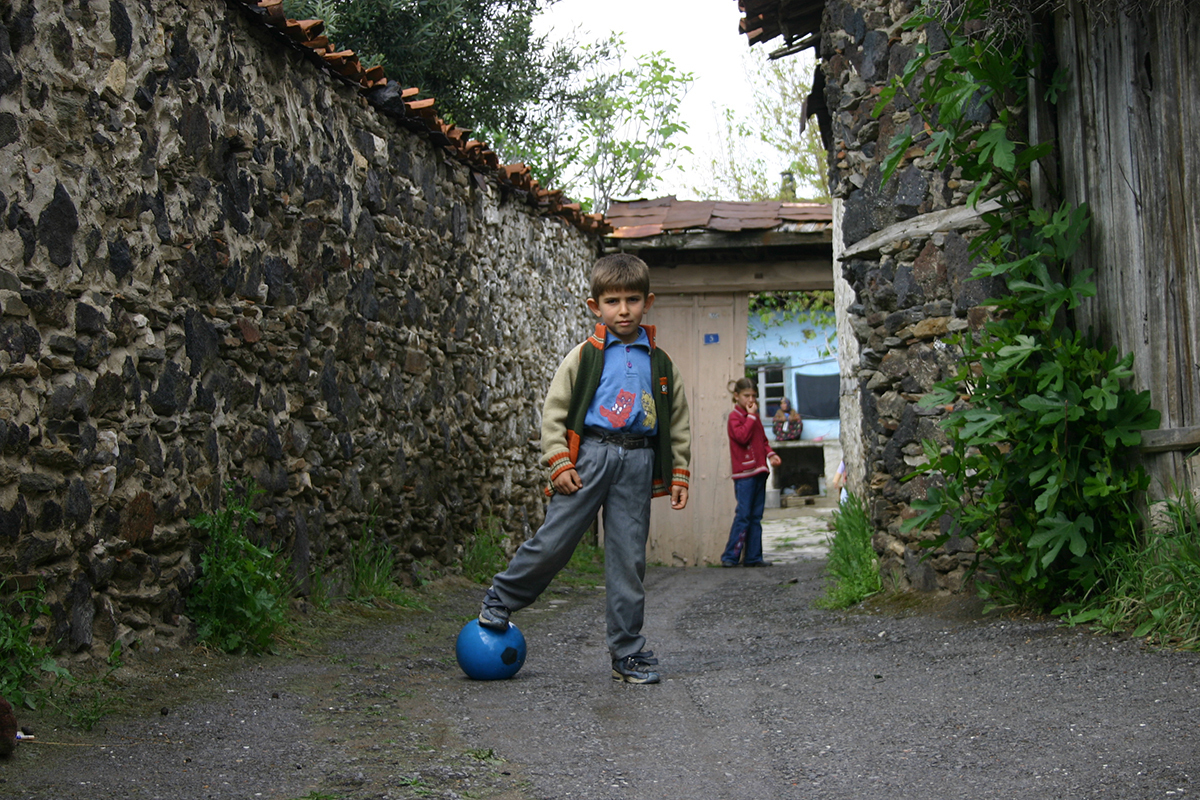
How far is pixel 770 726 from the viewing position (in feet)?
10.3

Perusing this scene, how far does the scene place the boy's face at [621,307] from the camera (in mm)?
4090

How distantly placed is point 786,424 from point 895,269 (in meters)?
17.9

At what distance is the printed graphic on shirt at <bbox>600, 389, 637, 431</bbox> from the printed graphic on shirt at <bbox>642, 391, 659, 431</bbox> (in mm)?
60

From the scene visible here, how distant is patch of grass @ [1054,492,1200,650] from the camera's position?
356 centimetres

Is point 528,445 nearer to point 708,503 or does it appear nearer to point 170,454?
point 708,503

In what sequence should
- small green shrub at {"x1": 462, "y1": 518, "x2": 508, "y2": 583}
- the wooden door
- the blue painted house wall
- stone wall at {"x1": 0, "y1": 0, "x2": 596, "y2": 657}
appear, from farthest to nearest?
the blue painted house wall < the wooden door < small green shrub at {"x1": 462, "y1": 518, "x2": 508, "y2": 583} < stone wall at {"x1": 0, "y1": 0, "x2": 596, "y2": 657}

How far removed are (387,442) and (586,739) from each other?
10.2 feet

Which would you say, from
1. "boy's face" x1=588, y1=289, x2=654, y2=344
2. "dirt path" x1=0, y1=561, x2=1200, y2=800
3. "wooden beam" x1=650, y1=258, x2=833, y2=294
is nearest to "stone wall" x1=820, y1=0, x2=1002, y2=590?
"dirt path" x1=0, y1=561, x2=1200, y2=800

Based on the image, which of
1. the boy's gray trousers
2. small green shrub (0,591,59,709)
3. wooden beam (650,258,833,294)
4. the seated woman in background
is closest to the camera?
small green shrub (0,591,59,709)

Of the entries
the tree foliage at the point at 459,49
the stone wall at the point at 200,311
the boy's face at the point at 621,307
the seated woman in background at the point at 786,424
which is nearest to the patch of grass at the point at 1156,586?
the boy's face at the point at 621,307

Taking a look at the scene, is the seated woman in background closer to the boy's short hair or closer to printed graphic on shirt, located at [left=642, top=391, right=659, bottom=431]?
printed graphic on shirt, located at [left=642, top=391, right=659, bottom=431]

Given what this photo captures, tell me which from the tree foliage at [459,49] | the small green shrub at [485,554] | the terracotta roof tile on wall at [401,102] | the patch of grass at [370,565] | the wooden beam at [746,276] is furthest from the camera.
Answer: the wooden beam at [746,276]

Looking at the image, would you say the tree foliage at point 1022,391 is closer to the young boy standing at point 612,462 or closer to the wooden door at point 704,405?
the young boy standing at point 612,462

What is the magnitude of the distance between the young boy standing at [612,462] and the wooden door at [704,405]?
262 inches
